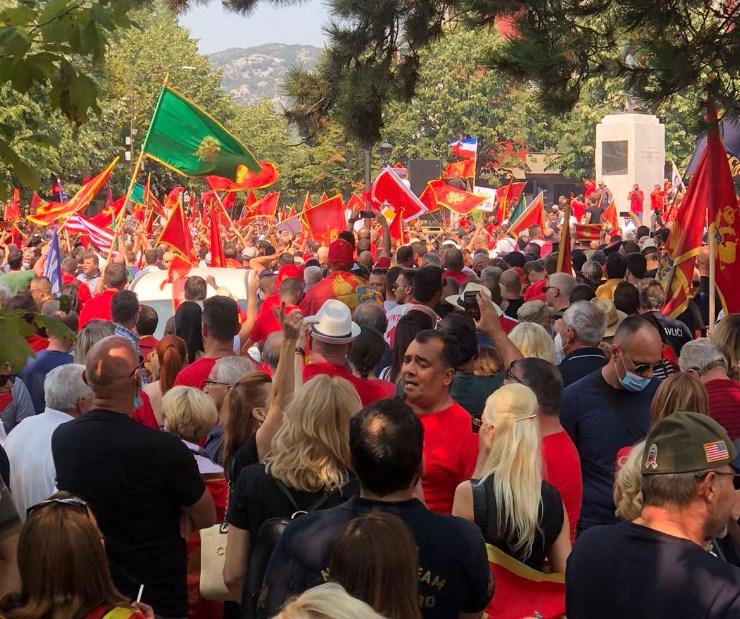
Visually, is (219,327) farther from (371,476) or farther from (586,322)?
(371,476)

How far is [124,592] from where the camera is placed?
16.1 feet

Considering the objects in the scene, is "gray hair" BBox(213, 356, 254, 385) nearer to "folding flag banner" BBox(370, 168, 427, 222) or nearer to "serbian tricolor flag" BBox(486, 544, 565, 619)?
"serbian tricolor flag" BBox(486, 544, 565, 619)

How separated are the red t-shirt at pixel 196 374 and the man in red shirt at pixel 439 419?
1986 millimetres

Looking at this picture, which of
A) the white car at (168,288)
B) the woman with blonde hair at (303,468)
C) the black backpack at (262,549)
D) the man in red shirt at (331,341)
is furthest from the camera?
the white car at (168,288)

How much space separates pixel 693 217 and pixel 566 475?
6.59m

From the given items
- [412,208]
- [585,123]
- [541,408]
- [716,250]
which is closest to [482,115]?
[585,123]

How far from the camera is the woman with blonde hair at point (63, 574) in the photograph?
3.55m

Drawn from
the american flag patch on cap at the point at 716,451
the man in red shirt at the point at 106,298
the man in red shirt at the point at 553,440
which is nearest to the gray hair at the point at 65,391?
the man in red shirt at the point at 553,440

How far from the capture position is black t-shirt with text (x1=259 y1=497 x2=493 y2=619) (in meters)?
3.82

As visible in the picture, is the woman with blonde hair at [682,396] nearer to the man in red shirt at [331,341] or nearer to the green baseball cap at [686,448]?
the man in red shirt at [331,341]

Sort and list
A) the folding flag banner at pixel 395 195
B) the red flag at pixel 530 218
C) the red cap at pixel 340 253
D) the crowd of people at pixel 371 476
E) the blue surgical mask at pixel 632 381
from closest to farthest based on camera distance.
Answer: the crowd of people at pixel 371 476, the blue surgical mask at pixel 632 381, the red cap at pixel 340 253, the folding flag banner at pixel 395 195, the red flag at pixel 530 218

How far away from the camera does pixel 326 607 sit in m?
2.51

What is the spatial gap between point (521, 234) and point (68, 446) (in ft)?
70.8

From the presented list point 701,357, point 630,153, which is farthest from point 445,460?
point 630,153
